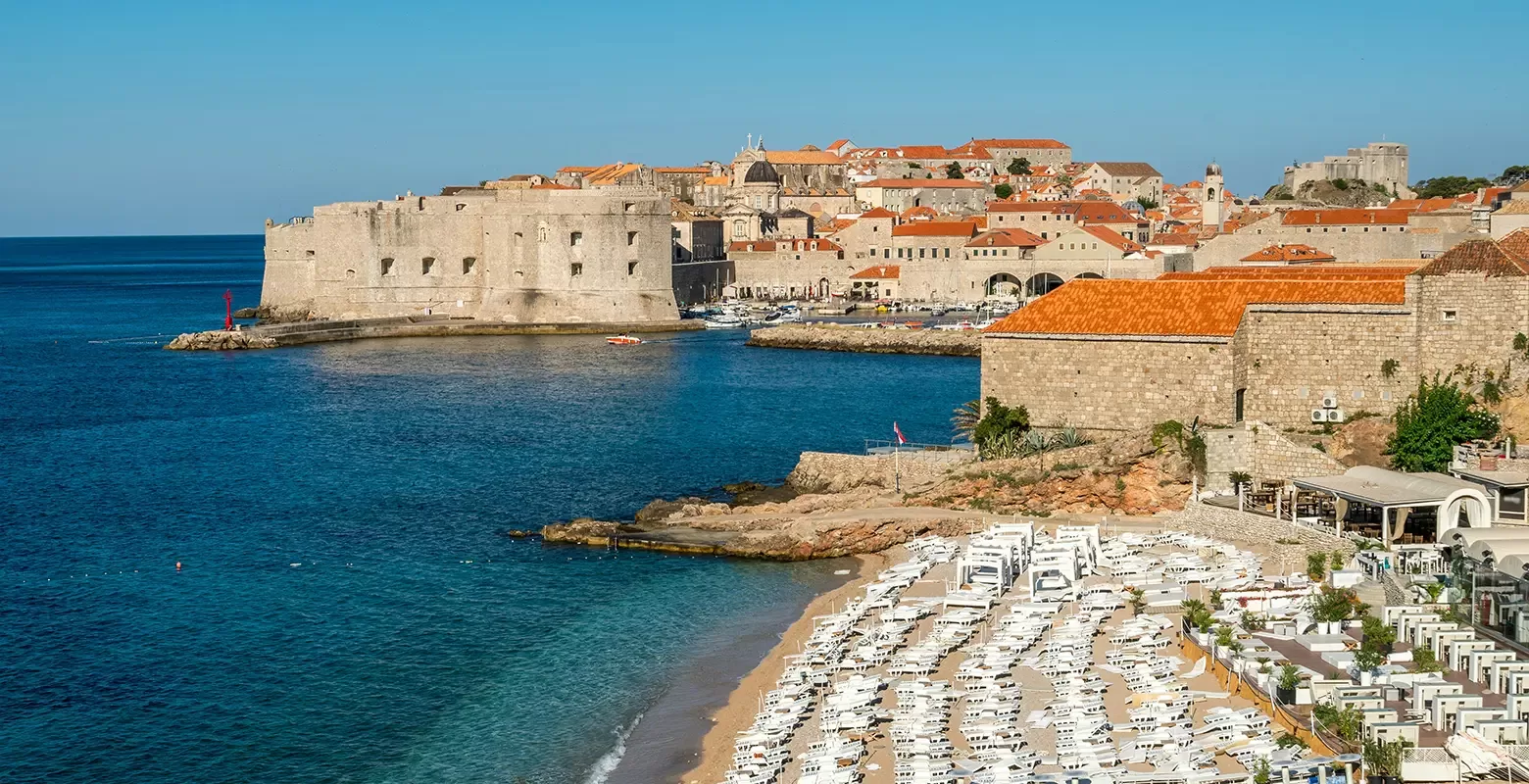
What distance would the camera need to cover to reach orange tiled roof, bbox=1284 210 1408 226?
136ft

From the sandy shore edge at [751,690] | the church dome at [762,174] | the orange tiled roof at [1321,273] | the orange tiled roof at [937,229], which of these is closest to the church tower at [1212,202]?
the orange tiled roof at [937,229]

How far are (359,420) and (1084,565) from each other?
20154 millimetres

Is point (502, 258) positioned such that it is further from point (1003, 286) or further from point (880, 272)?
point (1003, 286)

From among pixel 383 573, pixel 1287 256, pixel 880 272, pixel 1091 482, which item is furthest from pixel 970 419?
pixel 880 272

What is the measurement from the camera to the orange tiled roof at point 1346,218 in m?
41.4

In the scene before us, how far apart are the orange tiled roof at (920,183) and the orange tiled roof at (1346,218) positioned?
38613 millimetres

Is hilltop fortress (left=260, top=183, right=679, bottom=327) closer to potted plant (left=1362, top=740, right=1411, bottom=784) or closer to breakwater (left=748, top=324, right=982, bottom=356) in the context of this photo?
breakwater (left=748, top=324, right=982, bottom=356)

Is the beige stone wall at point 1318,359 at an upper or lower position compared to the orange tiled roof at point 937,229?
lower

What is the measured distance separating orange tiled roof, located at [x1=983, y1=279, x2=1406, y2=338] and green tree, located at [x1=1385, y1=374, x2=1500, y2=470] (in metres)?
1.58

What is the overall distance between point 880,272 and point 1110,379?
4332 centimetres

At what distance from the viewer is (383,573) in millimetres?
18625

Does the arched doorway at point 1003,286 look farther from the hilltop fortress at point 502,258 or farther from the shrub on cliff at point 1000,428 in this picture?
the shrub on cliff at point 1000,428

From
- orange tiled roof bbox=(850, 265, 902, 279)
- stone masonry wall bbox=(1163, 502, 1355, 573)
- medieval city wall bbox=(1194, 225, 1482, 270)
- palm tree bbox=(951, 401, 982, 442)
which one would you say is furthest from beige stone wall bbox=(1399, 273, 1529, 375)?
orange tiled roof bbox=(850, 265, 902, 279)

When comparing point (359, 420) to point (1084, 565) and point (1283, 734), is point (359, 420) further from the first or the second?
point (1283, 734)
